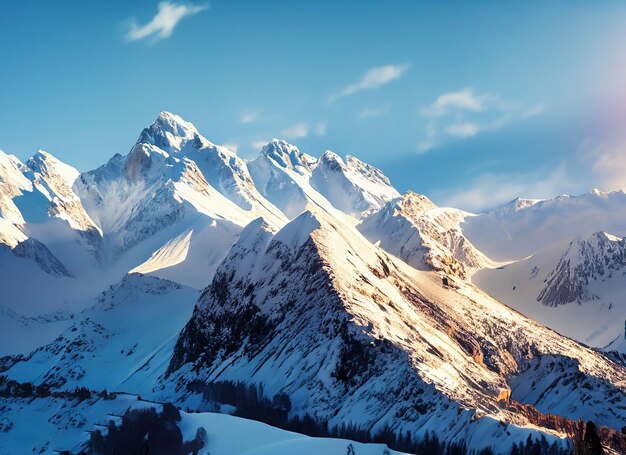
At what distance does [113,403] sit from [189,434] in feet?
117

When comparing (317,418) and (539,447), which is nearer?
(539,447)

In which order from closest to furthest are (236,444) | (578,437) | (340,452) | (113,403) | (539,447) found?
(578,437)
(340,452)
(236,444)
(539,447)
(113,403)

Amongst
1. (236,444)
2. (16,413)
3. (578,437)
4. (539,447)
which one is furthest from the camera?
(16,413)

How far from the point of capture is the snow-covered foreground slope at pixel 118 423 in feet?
449

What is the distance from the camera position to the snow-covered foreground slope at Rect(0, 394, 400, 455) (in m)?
137

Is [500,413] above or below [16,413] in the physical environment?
above

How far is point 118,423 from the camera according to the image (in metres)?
167

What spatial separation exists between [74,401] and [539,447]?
100644mm

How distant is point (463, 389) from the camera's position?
199 m

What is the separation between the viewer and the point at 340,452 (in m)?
132

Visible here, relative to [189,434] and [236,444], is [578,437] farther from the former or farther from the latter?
[189,434]

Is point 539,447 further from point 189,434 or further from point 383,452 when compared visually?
point 189,434

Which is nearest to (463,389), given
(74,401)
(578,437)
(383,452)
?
(383,452)

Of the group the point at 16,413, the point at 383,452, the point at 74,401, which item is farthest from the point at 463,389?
the point at 16,413
